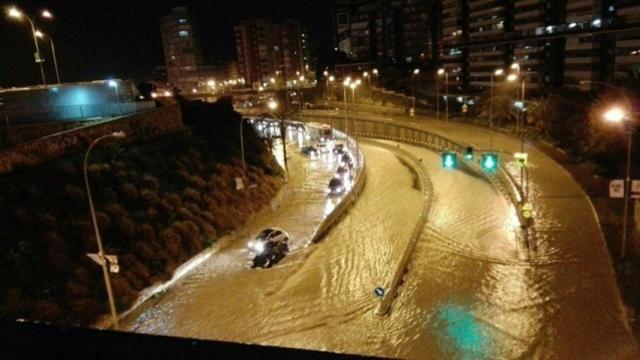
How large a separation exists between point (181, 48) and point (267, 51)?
93.4 feet

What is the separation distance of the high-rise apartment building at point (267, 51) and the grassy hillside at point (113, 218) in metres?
131

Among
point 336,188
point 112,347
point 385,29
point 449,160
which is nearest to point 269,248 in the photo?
point 449,160

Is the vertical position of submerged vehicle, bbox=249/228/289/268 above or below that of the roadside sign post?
below

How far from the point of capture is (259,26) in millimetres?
166625

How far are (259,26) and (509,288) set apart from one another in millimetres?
159245

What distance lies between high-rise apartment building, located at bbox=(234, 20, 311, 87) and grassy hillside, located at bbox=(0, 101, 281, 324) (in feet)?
431

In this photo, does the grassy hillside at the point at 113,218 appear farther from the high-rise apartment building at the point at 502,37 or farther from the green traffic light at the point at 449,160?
the high-rise apartment building at the point at 502,37

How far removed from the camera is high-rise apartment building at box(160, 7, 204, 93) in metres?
157

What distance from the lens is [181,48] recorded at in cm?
15912

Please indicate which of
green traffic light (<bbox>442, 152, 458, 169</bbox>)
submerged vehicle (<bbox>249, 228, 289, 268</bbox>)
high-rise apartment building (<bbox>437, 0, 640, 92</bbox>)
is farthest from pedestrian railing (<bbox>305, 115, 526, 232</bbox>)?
high-rise apartment building (<bbox>437, 0, 640, 92</bbox>)

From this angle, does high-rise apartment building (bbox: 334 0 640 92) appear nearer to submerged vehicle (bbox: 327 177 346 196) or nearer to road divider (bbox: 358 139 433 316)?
road divider (bbox: 358 139 433 316)

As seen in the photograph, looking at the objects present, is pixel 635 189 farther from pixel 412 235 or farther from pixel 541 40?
pixel 541 40

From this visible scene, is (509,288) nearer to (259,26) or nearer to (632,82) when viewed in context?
(632,82)

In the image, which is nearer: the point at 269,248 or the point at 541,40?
the point at 269,248
